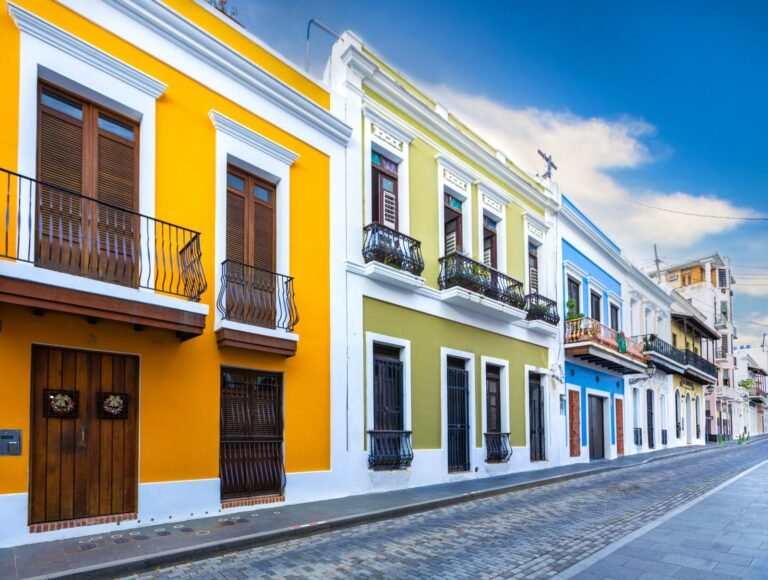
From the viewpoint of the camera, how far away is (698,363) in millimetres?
33750

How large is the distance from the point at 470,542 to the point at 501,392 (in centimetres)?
858

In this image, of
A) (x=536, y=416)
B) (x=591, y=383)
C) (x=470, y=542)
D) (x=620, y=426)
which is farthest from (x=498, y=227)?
(x=620, y=426)

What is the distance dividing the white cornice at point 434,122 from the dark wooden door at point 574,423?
6.28 metres

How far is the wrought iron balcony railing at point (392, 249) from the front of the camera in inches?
468

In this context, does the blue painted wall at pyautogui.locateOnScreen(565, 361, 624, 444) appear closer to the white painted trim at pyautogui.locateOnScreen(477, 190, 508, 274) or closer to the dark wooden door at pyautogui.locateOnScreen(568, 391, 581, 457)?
the dark wooden door at pyautogui.locateOnScreen(568, 391, 581, 457)

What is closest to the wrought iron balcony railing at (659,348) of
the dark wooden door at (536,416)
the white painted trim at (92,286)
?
the dark wooden door at (536,416)

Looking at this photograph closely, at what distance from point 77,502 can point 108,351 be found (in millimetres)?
1827

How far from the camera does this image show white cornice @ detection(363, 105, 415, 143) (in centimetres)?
1254

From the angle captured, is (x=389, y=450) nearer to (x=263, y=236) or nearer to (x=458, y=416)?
(x=458, y=416)

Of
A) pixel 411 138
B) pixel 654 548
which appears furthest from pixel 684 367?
pixel 654 548

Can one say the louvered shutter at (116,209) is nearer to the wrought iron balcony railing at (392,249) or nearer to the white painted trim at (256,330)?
the white painted trim at (256,330)

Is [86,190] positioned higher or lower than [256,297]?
higher

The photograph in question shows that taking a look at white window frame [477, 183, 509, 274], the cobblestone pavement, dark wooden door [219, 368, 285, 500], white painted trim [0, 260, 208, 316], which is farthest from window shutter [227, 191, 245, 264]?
white window frame [477, 183, 509, 274]

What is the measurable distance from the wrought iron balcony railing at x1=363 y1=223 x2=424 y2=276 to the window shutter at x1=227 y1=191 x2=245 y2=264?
2.71m
